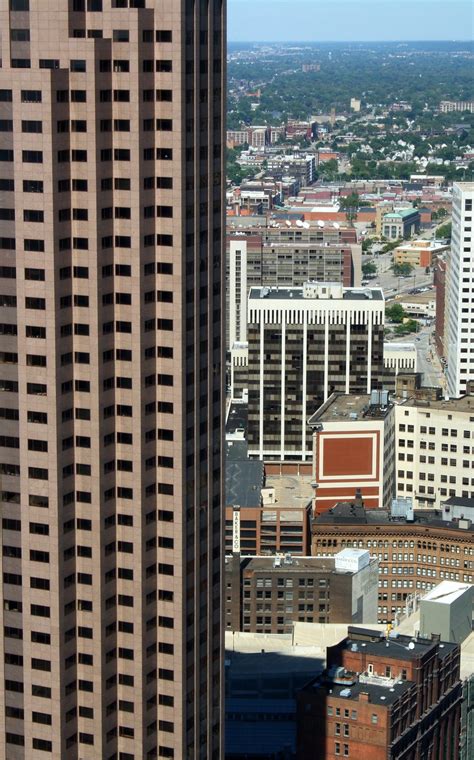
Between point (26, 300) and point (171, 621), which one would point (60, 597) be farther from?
point (26, 300)

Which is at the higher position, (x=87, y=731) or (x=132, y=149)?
(x=132, y=149)

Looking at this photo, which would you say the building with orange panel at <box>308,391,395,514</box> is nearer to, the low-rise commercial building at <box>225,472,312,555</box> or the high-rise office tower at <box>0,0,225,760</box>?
the low-rise commercial building at <box>225,472,312,555</box>

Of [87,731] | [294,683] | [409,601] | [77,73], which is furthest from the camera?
[409,601]

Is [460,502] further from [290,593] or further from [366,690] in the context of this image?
[366,690]

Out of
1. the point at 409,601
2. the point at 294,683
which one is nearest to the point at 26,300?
the point at 294,683

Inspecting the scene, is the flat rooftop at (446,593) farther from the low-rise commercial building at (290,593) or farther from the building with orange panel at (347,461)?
the building with orange panel at (347,461)

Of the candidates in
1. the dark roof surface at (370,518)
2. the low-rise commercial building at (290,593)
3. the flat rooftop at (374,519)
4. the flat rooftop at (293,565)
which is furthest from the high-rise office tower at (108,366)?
the dark roof surface at (370,518)

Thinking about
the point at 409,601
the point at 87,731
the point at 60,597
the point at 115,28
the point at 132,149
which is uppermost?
the point at 115,28

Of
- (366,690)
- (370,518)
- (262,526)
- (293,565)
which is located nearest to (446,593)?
(293,565)
